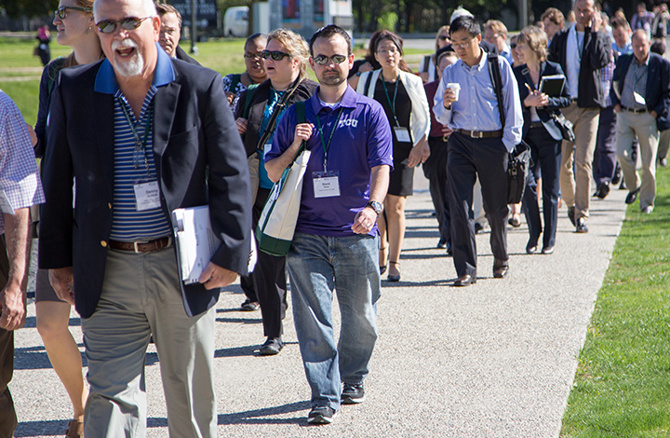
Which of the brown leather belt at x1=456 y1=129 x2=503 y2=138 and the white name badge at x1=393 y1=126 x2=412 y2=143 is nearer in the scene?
the brown leather belt at x1=456 y1=129 x2=503 y2=138

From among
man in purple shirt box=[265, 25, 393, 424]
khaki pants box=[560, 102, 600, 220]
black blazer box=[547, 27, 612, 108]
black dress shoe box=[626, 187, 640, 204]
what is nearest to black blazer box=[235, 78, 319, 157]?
man in purple shirt box=[265, 25, 393, 424]

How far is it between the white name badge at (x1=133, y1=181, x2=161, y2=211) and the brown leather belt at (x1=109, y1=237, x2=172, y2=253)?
0.14 meters

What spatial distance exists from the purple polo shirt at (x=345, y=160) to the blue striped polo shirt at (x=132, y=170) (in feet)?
5.20

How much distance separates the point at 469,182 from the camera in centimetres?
805

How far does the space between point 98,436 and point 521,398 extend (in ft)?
8.53

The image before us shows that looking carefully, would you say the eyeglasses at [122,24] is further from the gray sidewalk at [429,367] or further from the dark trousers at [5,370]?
the gray sidewalk at [429,367]

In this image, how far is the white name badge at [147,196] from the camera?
335 cm

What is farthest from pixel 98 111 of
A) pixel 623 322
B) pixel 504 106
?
pixel 504 106

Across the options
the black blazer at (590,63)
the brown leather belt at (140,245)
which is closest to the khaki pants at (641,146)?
the black blazer at (590,63)

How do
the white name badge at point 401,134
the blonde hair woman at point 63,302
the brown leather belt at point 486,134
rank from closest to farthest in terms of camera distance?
the blonde hair woman at point 63,302, the brown leather belt at point 486,134, the white name badge at point 401,134

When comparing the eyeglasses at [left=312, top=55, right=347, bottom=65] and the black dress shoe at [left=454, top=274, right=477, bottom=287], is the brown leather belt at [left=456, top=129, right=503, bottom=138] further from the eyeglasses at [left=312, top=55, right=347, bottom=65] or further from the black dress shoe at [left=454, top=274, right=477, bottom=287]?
the eyeglasses at [left=312, top=55, right=347, bottom=65]

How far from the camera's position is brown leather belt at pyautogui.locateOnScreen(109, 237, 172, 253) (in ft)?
11.2

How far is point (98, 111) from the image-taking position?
133 inches

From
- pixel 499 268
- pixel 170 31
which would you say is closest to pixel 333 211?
pixel 170 31
